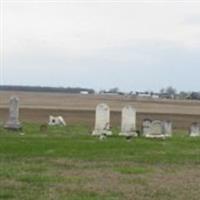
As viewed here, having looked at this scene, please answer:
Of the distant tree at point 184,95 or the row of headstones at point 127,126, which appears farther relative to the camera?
the distant tree at point 184,95

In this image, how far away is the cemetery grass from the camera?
538 inches

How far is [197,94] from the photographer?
587 ft

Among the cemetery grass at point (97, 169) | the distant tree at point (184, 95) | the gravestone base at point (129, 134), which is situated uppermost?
the distant tree at point (184, 95)

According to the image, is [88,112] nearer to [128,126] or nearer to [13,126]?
[13,126]

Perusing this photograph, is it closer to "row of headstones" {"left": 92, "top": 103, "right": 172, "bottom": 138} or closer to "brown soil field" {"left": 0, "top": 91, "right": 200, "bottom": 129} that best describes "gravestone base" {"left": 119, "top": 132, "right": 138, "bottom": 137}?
"row of headstones" {"left": 92, "top": 103, "right": 172, "bottom": 138}

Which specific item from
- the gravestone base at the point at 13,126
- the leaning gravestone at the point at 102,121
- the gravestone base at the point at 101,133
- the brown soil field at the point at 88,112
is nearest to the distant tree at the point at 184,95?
the brown soil field at the point at 88,112

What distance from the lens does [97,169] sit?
58.0 ft

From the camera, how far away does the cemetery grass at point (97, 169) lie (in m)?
13.7

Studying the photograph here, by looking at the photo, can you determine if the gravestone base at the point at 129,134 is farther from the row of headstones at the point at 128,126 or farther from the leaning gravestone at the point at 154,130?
the leaning gravestone at the point at 154,130

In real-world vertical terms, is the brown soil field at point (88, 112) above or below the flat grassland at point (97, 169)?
above

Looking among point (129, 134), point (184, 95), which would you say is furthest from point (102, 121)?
point (184, 95)

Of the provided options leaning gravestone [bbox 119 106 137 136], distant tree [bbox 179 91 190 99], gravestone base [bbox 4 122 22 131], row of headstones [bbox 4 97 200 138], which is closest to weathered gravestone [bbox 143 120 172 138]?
row of headstones [bbox 4 97 200 138]

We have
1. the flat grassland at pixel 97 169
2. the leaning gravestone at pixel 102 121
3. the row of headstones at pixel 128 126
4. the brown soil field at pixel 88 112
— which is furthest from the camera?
the brown soil field at pixel 88 112

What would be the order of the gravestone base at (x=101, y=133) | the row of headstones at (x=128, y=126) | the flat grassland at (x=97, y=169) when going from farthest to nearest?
1. the row of headstones at (x=128, y=126)
2. the gravestone base at (x=101, y=133)
3. the flat grassland at (x=97, y=169)
